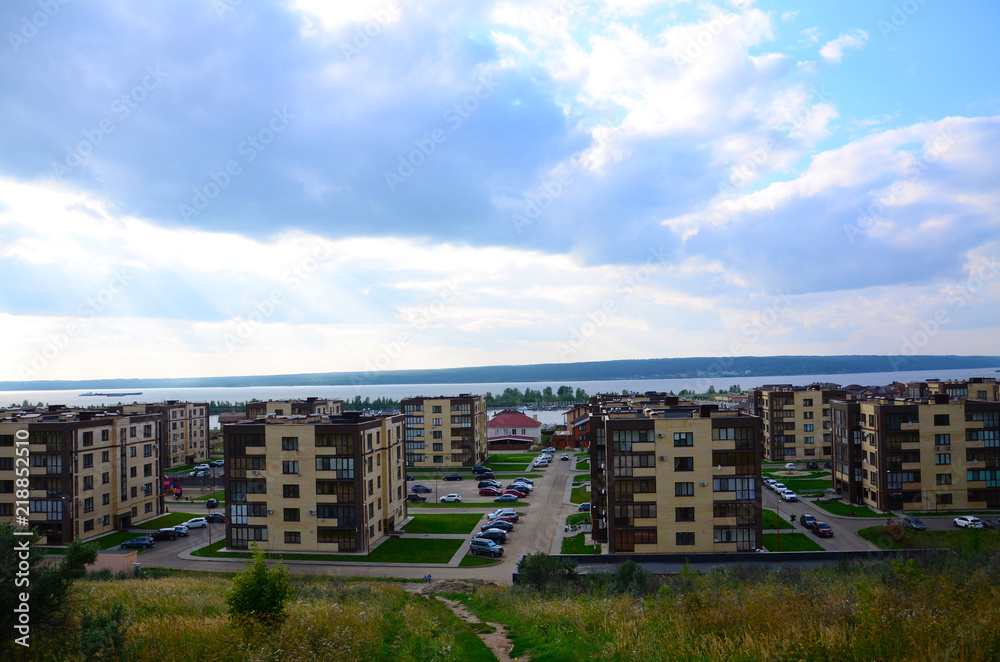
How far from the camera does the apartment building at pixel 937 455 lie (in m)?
55.6

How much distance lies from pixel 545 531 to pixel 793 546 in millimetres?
19755

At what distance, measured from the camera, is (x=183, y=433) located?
3994 inches

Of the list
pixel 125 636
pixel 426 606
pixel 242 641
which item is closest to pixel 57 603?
pixel 125 636

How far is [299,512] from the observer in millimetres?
47188

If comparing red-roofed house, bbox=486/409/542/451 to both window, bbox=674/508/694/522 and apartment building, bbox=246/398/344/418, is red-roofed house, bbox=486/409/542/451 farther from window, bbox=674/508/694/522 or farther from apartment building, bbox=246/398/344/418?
window, bbox=674/508/694/522

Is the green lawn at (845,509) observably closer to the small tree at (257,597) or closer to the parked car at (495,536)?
the parked car at (495,536)

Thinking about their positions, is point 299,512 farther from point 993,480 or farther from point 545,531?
point 993,480

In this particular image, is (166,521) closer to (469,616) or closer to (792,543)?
(469,616)

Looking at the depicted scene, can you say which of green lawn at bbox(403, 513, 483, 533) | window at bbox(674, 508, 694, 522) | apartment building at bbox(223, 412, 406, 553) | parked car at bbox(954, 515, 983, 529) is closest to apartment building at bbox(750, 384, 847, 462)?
parked car at bbox(954, 515, 983, 529)

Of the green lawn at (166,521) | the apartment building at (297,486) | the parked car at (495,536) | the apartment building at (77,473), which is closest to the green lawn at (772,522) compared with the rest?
the parked car at (495,536)

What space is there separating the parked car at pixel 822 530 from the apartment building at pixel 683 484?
10018mm

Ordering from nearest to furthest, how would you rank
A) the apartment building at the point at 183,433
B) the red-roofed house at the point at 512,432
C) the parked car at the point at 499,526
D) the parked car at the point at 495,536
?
the parked car at the point at 495,536 → the parked car at the point at 499,526 → the apartment building at the point at 183,433 → the red-roofed house at the point at 512,432

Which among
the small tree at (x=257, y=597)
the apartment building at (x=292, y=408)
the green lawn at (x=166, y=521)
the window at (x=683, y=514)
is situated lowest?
the green lawn at (x=166, y=521)

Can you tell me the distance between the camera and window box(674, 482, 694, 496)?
140 feet
